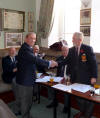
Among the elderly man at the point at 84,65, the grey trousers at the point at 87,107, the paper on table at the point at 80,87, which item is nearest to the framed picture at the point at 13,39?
the elderly man at the point at 84,65

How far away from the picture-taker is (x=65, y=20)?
4.81 m

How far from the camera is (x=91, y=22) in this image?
13.1 feet

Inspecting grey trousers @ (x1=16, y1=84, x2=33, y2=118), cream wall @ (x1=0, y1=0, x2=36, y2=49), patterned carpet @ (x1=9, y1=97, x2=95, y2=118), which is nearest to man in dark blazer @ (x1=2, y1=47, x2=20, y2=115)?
patterned carpet @ (x1=9, y1=97, x2=95, y2=118)

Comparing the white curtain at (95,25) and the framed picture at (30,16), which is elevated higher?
the framed picture at (30,16)

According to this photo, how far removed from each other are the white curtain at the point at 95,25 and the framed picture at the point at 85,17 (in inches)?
3.3

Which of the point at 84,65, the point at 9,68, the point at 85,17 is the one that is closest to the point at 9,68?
the point at 9,68

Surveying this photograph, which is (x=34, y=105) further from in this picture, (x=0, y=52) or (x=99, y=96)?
(x=99, y=96)

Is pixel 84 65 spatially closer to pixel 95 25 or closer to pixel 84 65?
pixel 84 65

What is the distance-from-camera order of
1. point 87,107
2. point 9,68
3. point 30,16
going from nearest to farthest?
1. point 87,107
2. point 9,68
3. point 30,16

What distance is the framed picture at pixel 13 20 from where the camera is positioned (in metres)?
4.64

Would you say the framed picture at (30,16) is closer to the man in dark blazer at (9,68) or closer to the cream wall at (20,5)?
the cream wall at (20,5)

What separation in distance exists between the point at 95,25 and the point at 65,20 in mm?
1051

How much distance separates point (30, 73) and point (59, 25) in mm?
2522

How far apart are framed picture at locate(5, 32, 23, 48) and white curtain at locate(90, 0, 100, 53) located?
2.04 m
